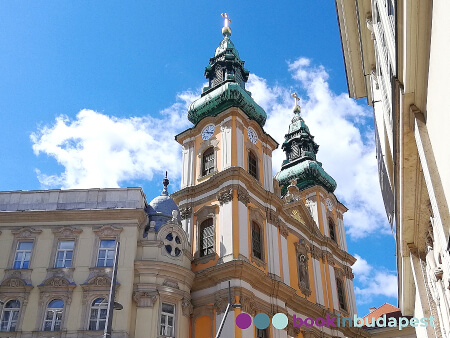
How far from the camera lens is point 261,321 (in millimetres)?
23516

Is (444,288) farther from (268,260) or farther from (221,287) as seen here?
(268,260)

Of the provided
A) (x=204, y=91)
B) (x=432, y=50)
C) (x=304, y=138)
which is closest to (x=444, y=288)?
(x=432, y=50)

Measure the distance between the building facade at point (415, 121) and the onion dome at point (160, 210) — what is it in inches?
466

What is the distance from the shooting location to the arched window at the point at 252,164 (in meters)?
28.9

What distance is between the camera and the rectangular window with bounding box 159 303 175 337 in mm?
20622

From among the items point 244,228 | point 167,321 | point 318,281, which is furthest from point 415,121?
point 318,281

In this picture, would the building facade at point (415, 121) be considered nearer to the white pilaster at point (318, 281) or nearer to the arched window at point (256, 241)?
the arched window at point (256, 241)

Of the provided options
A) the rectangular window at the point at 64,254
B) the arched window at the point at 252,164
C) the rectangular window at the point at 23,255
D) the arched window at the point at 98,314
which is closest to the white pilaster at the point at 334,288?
the arched window at the point at 252,164

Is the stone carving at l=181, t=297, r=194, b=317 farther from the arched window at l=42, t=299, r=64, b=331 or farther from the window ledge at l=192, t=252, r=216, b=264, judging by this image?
the arched window at l=42, t=299, r=64, b=331

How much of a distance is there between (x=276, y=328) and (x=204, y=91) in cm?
1600

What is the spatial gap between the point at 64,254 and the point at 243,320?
8.49 metres

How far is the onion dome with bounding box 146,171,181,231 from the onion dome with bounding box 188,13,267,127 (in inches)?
280

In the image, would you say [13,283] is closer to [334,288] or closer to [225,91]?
[225,91]

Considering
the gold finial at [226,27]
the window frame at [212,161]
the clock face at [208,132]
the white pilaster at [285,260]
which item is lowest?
the white pilaster at [285,260]
